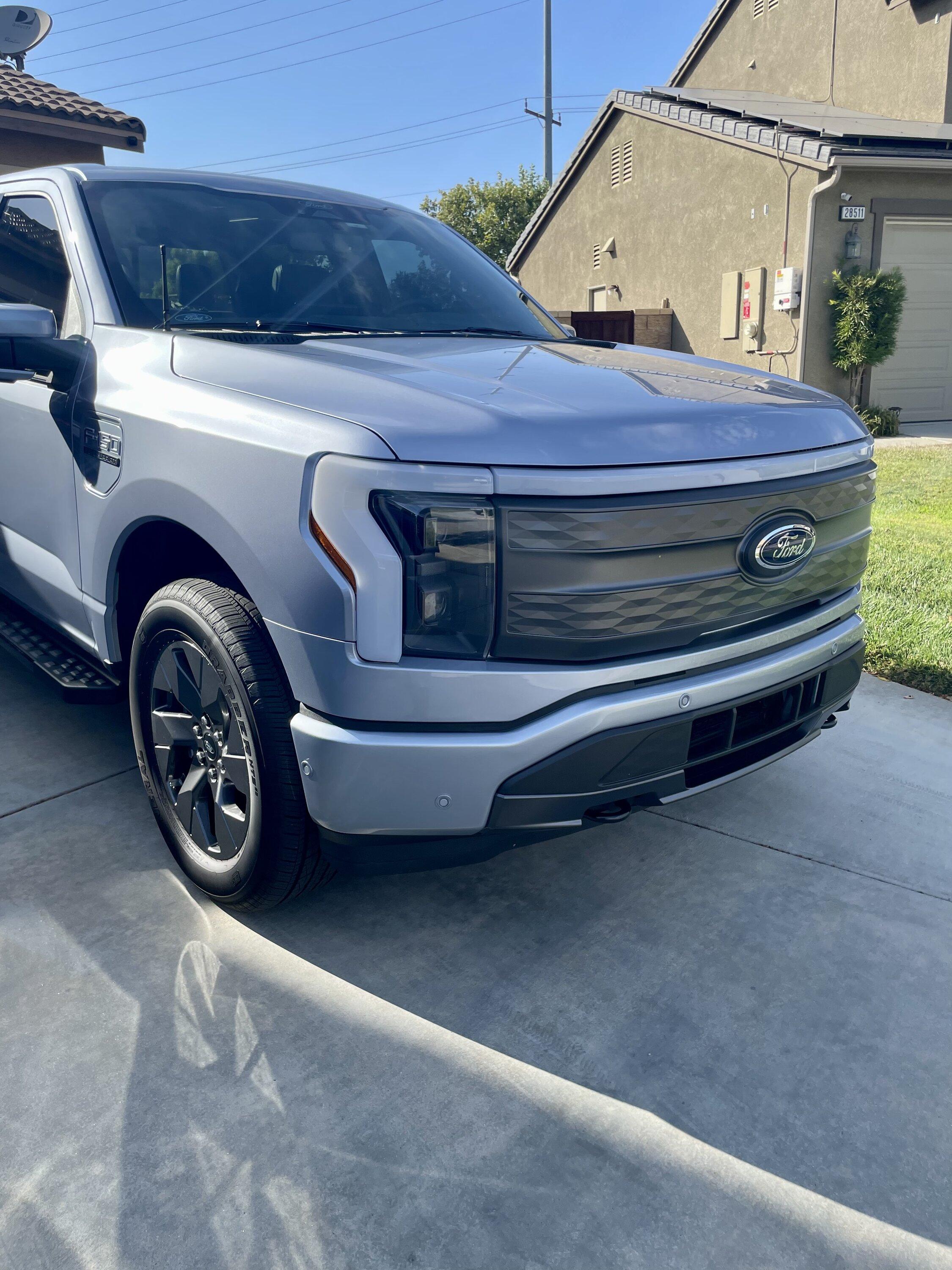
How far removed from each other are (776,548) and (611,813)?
72 cm

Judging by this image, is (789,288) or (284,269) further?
(789,288)

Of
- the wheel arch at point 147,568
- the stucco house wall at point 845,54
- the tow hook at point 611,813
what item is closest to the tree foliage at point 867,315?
the stucco house wall at point 845,54

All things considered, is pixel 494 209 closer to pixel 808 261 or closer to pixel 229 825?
pixel 808 261

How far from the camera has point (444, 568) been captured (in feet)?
6.27

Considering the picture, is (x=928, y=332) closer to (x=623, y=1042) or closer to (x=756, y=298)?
(x=756, y=298)

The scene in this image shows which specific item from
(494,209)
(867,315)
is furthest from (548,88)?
(867,315)

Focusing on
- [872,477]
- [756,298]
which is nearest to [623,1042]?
[872,477]

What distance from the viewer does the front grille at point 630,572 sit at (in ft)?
6.33

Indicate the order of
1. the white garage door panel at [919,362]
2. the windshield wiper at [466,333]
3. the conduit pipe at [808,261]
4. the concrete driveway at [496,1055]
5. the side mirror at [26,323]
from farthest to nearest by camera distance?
the white garage door panel at [919,362]
the conduit pipe at [808,261]
the windshield wiper at [466,333]
the side mirror at [26,323]
the concrete driveway at [496,1055]

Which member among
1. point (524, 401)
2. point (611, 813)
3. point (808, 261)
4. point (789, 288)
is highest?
point (808, 261)

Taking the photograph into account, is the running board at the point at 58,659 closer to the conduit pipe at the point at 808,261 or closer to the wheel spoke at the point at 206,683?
the wheel spoke at the point at 206,683

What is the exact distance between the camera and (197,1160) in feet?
5.84

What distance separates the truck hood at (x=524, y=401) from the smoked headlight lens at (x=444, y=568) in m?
0.09

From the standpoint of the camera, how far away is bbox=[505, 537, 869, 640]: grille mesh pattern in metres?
1.96
